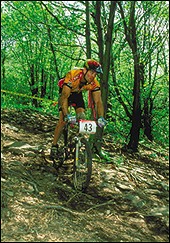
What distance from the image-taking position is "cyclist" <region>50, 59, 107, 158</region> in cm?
433

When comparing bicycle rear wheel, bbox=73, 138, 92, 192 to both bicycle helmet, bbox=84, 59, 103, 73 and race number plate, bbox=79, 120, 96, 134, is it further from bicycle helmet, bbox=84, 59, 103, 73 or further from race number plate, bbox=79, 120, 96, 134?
→ bicycle helmet, bbox=84, 59, 103, 73

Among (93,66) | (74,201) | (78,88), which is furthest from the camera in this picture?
(78,88)

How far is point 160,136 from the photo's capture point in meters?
10.1

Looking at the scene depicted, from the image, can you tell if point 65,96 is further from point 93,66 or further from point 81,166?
point 81,166

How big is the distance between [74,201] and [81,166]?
0.55m

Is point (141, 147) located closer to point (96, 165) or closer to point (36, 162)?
point (96, 165)

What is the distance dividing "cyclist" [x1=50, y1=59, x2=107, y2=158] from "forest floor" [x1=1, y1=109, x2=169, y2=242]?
759mm

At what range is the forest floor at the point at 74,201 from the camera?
10.5 ft

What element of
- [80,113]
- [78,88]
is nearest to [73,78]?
[78,88]

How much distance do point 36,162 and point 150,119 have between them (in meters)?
5.76

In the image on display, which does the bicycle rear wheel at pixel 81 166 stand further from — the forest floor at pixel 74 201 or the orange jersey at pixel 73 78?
the orange jersey at pixel 73 78

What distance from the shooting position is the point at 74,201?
4.17m

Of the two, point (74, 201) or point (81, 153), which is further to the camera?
point (81, 153)

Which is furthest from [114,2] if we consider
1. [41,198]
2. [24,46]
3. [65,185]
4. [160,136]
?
[24,46]
